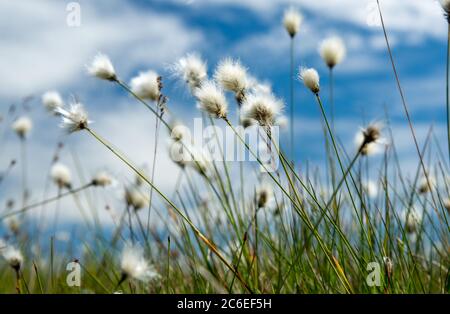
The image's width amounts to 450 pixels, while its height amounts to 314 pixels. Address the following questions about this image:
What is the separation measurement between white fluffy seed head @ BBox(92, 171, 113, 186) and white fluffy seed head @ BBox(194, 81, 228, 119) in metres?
1.09

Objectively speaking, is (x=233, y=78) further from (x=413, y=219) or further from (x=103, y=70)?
(x=413, y=219)

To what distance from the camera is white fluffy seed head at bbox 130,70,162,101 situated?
180 cm

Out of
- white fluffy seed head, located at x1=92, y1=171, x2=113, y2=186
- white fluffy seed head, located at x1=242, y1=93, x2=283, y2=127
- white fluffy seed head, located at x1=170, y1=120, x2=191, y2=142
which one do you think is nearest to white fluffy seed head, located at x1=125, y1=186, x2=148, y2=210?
white fluffy seed head, located at x1=92, y1=171, x2=113, y2=186

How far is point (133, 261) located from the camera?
1.42 meters

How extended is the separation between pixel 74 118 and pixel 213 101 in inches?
16.4

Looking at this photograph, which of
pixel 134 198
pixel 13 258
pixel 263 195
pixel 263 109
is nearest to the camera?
pixel 263 109

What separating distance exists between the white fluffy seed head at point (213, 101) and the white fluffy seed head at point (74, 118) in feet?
1.13

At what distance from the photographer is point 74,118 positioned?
1.68m

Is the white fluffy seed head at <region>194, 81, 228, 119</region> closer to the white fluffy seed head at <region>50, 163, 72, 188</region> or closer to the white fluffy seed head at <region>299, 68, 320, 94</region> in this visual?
the white fluffy seed head at <region>299, 68, 320, 94</region>

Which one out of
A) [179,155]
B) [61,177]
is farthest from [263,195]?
[61,177]

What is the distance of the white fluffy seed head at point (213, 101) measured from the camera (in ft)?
5.15

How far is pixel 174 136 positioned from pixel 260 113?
1.68 ft
